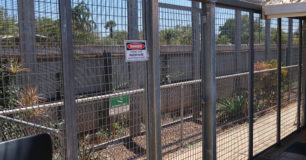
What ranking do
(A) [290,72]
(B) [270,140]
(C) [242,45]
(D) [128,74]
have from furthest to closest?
(A) [290,72], (B) [270,140], (C) [242,45], (D) [128,74]

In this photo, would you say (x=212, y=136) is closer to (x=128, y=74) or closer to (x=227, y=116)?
(x=227, y=116)

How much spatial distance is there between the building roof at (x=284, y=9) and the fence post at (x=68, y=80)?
3197mm

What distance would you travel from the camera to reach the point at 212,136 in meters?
3.22

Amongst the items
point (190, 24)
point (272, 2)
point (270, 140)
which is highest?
point (272, 2)

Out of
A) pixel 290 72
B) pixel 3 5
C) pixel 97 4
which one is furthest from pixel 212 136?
pixel 290 72

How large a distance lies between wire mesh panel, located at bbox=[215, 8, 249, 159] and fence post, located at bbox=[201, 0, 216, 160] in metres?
0.24

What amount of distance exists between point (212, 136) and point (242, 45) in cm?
147

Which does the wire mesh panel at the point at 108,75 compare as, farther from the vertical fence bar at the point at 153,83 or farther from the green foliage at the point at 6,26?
the green foliage at the point at 6,26

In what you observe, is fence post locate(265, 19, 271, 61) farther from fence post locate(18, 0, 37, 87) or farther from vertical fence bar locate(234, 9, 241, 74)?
fence post locate(18, 0, 37, 87)

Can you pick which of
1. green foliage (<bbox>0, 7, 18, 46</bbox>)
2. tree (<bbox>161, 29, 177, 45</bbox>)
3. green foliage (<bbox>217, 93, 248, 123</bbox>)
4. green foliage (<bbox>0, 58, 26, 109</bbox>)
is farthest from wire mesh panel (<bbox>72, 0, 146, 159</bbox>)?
green foliage (<bbox>217, 93, 248, 123</bbox>)

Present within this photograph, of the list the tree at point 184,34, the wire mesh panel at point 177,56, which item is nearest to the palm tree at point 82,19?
the wire mesh panel at point 177,56

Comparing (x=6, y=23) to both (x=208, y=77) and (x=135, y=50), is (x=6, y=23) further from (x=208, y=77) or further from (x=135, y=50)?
(x=208, y=77)

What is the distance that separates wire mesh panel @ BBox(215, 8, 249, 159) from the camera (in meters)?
3.50

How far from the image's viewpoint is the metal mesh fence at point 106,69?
2.16m
